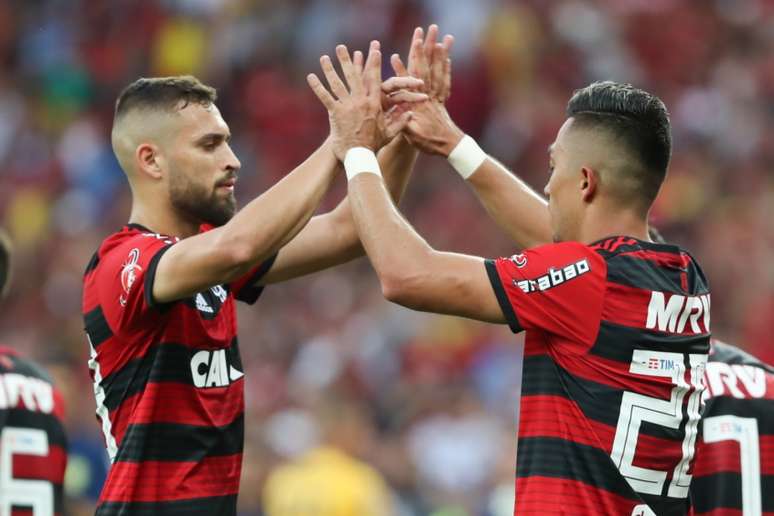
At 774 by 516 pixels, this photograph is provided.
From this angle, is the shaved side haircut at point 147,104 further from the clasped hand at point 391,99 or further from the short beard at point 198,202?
the clasped hand at point 391,99

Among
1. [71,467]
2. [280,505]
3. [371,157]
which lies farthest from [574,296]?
[71,467]

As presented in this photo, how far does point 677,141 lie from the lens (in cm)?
1255

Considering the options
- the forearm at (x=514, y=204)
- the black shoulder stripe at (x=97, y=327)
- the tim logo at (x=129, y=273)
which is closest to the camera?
the tim logo at (x=129, y=273)

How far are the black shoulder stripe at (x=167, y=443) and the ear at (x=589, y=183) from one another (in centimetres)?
156

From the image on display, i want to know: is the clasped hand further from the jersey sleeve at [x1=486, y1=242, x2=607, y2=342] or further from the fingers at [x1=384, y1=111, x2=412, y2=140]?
the jersey sleeve at [x1=486, y1=242, x2=607, y2=342]

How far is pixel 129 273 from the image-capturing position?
4.78 m

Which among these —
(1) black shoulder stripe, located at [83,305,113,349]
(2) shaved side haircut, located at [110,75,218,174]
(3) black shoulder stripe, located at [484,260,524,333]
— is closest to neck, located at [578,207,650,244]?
(3) black shoulder stripe, located at [484,260,524,333]

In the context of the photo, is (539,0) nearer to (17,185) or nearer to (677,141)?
(677,141)

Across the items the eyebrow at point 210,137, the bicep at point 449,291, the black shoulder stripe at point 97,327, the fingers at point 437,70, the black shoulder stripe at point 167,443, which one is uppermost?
the fingers at point 437,70

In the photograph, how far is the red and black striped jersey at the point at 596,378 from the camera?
447 cm

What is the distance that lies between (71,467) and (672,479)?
235 inches

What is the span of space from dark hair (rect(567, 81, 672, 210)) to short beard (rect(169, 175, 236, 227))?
4.54 ft

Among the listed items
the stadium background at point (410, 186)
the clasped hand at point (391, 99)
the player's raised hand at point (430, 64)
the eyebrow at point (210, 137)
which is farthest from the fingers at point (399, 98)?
the stadium background at point (410, 186)

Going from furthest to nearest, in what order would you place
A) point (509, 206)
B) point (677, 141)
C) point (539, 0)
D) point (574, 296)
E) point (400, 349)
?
point (539, 0), point (677, 141), point (400, 349), point (509, 206), point (574, 296)
